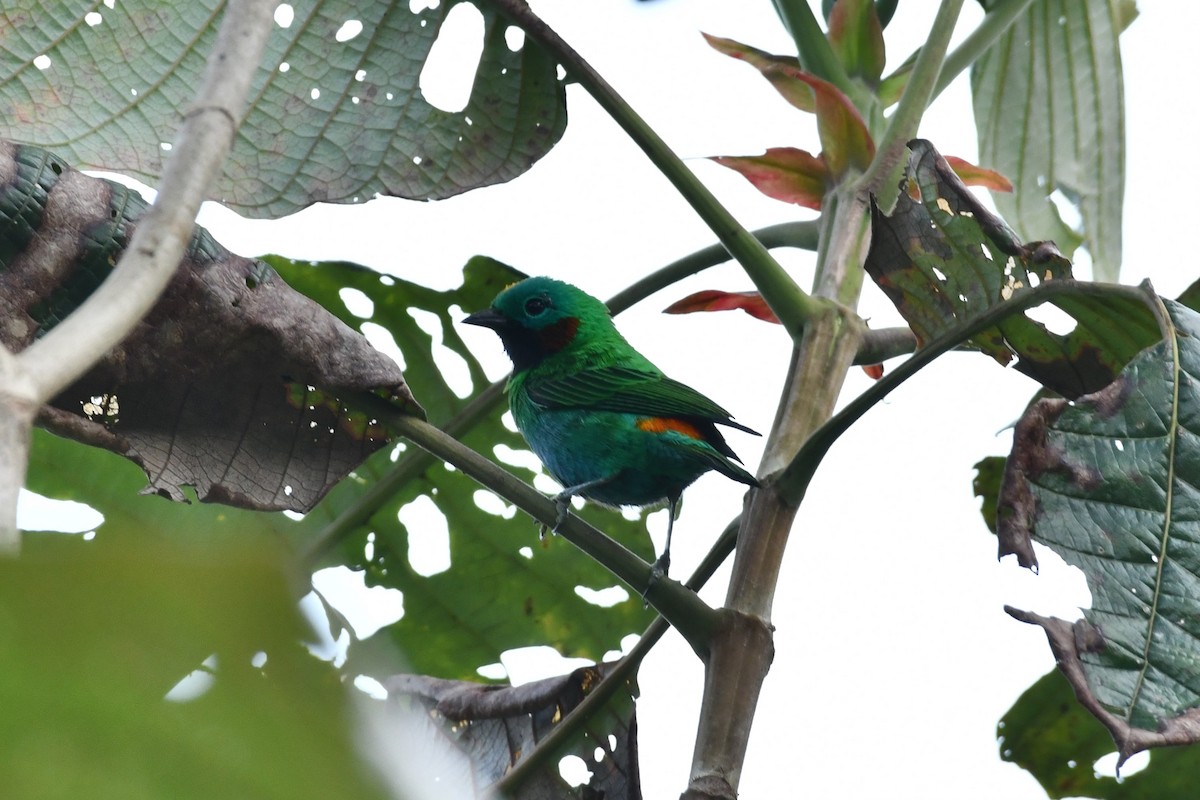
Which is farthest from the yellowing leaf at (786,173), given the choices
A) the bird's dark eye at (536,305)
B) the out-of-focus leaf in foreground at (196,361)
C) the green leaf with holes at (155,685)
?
the green leaf with holes at (155,685)

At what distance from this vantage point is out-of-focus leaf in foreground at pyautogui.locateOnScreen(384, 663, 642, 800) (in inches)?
92.3

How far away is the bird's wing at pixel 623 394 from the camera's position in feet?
10.0

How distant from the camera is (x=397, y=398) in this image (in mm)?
2033

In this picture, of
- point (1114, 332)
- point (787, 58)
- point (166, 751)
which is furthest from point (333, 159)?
point (166, 751)

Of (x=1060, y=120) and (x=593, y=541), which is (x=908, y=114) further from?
(x=593, y=541)

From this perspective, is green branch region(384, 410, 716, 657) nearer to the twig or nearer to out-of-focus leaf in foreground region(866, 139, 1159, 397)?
out-of-focus leaf in foreground region(866, 139, 1159, 397)

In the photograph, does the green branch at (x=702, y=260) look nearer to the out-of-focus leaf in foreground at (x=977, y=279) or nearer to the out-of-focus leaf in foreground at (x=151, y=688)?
the out-of-focus leaf in foreground at (x=977, y=279)

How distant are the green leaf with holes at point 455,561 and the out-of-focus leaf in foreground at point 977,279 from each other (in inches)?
41.6

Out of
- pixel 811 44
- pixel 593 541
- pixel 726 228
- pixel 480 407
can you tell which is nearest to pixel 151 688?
pixel 593 541

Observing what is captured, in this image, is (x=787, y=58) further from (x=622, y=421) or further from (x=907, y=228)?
(x=622, y=421)

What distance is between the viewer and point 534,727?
8.07ft

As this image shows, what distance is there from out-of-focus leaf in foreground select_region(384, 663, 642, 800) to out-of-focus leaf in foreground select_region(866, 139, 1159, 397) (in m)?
0.87

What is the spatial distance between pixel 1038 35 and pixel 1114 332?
3.72ft

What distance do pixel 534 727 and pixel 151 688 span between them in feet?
7.07
